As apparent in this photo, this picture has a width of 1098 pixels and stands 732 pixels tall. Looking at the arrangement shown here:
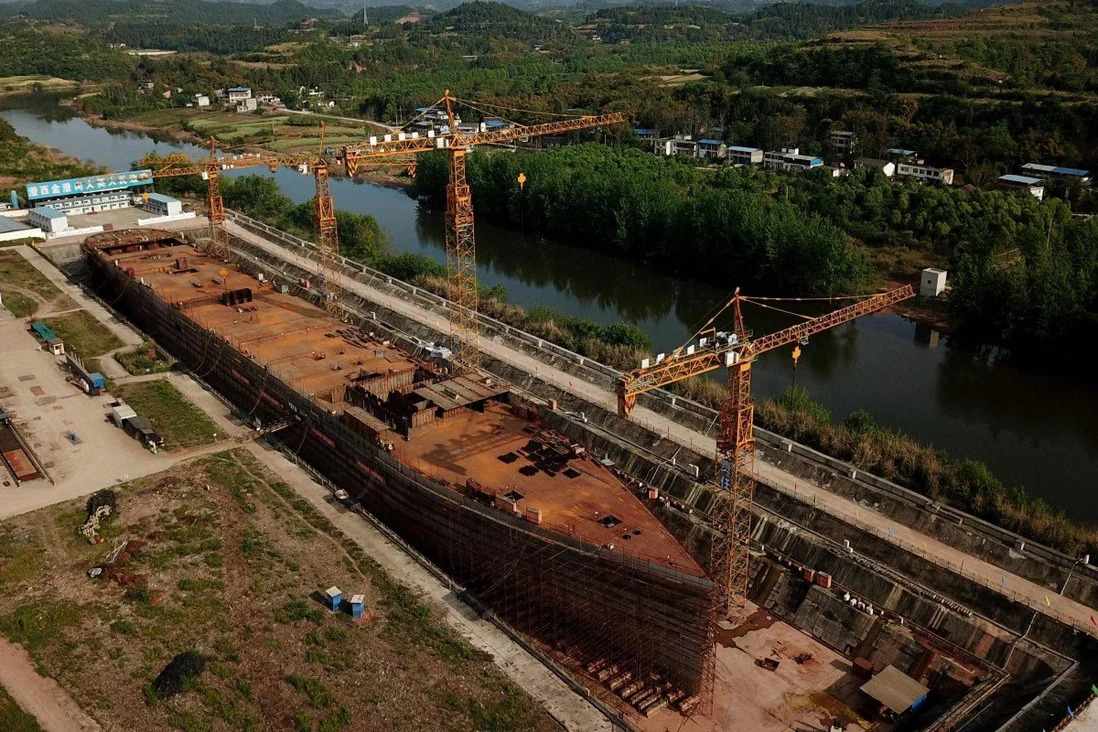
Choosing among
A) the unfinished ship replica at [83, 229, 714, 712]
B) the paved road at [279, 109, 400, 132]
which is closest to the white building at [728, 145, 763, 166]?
the paved road at [279, 109, 400, 132]

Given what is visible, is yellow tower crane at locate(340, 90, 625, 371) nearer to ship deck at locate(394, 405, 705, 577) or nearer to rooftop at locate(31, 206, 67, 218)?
ship deck at locate(394, 405, 705, 577)

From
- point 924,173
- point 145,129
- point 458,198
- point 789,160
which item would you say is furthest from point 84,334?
point 145,129

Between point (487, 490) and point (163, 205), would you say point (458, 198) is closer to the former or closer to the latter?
point (487, 490)

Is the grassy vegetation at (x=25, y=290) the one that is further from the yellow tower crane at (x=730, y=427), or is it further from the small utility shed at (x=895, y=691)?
the small utility shed at (x=895, y=691)

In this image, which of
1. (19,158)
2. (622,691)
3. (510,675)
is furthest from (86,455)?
(19,158)

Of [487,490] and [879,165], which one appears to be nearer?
[487,490]
